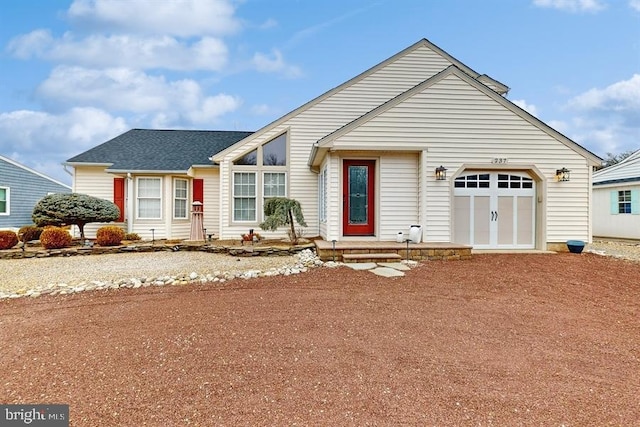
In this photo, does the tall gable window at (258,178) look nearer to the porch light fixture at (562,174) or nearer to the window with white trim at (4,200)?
the porch light fixture at (562,174)

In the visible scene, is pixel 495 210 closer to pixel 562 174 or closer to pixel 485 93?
pixel 562 174

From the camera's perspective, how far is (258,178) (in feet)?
37.8

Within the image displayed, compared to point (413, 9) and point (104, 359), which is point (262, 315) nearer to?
point (104, 359)

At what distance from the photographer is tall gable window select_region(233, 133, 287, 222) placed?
11.5m

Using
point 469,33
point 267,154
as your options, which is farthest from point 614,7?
point 267,154

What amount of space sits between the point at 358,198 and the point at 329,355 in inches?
253

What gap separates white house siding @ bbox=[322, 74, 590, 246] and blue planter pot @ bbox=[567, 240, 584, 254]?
0.23m

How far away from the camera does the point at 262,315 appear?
13.9ft

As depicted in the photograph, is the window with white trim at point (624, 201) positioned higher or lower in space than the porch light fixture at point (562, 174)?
lower

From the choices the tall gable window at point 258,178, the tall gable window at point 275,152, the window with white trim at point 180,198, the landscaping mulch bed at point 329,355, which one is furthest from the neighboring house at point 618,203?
the window with white trim at point 180,198

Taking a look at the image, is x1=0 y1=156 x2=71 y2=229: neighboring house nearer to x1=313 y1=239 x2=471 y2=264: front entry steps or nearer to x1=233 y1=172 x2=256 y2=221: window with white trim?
x1=233 y1=172 x2=256 y2=221: window with white trim

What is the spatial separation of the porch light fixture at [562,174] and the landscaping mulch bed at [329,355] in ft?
13.4

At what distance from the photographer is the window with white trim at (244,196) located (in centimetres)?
1152

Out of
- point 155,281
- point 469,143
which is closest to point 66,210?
point 155,281
